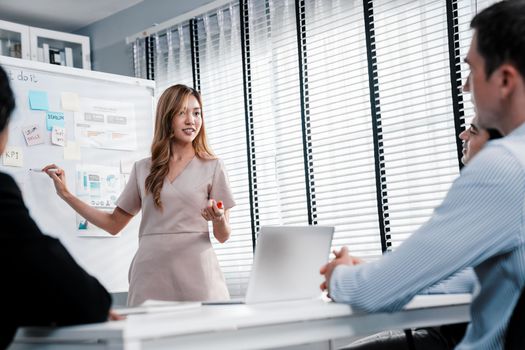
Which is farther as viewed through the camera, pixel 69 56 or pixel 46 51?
pixel 69 56

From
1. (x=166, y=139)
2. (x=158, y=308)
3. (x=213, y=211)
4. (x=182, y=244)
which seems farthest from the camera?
(x=166, y=139)

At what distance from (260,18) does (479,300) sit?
10.1 feet

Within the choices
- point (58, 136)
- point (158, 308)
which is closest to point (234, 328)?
point (158, 308)

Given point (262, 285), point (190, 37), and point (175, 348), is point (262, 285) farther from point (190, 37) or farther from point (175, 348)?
point (190, 37)

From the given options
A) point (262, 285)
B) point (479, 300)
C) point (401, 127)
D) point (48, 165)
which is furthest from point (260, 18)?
point (479, 300)

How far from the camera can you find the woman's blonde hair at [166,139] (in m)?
→ 3.02

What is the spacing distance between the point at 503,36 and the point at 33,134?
2927 mm

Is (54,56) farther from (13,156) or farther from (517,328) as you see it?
(517,328)

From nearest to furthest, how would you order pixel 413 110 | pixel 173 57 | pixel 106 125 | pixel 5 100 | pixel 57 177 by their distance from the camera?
1. pixel 5 100
2. pixel 413 110
3. pixel 57 177
4. pixel 106 125
5. pixel 173 57

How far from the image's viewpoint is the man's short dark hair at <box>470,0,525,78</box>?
1.30 meters

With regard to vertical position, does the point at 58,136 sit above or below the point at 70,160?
above

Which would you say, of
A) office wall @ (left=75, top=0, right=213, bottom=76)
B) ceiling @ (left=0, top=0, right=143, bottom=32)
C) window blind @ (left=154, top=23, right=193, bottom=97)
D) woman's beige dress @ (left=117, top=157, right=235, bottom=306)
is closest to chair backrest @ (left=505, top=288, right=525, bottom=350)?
woman's beige dress @ (left=117, top=157, right=235, bottom=306)

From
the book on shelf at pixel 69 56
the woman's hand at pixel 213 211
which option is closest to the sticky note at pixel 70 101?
the book on shelf at pixel 69 56

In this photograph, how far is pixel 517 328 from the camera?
121 centimetres
